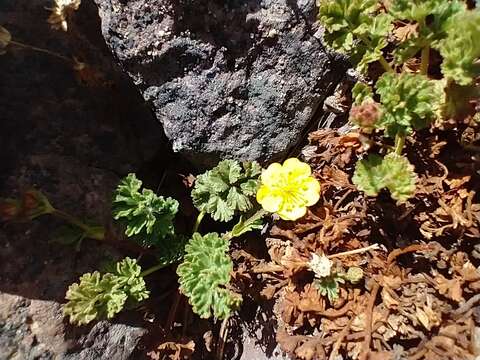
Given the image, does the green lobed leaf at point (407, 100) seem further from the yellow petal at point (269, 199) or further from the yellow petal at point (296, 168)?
the yellow petal at point (269, 199)

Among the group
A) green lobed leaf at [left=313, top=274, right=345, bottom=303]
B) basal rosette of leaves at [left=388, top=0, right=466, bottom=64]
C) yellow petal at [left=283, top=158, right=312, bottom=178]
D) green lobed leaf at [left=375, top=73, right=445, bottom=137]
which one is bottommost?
green lobed leaf at [left=313, top=274, right=345, bottom=303]

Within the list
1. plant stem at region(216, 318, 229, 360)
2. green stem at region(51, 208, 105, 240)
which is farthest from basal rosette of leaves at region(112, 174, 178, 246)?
plant stem at region(216, 318, 229, 360)

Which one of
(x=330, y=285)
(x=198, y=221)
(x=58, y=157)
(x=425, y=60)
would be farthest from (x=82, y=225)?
(x=425, y=60)

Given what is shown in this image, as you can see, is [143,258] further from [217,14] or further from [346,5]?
[346,5]

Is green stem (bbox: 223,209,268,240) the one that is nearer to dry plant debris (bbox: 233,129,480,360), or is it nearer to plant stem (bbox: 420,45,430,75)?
dry plant debris (bbox: 233,129,480,360)

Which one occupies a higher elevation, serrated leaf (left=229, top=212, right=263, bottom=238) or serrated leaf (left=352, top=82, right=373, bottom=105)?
serrated leaf (left=352, top=82, right=373, bottom=105)

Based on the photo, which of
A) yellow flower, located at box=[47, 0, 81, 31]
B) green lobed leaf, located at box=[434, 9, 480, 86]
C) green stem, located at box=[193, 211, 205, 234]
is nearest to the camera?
green lobed leaf, located at box=[434, 9, 480, 86]
